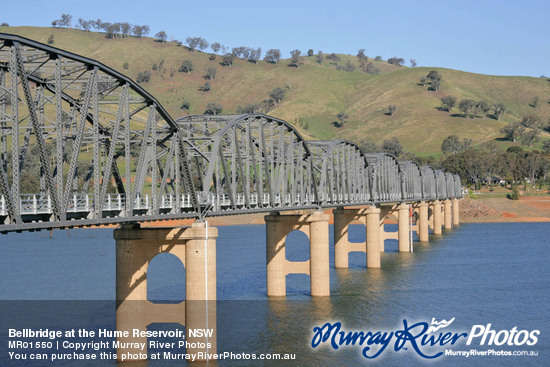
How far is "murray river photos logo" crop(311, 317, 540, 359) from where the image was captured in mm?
45969

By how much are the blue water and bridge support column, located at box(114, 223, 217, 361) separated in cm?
229

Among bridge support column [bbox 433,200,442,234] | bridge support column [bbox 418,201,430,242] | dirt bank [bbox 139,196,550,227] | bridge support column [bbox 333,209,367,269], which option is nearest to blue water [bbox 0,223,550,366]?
bridge support column [bbox 333,209,367,269]

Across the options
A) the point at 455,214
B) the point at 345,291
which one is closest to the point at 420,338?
the point at 345,291

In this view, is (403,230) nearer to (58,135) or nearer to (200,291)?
(200,291)

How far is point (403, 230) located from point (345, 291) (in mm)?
42138

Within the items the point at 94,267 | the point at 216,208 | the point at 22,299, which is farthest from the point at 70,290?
the point at 216,208

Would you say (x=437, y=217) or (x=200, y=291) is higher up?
(x=200, y=291)

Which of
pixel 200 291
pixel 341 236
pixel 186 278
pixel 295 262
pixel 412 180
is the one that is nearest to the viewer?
pixel 200 291

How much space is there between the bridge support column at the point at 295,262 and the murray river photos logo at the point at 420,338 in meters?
11.5

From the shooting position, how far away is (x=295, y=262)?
6412 cm

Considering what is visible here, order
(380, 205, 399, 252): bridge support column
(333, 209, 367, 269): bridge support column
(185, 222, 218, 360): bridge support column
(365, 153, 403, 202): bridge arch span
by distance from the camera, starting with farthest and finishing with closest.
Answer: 1. (380, 205, 399, 252): bridge support column
2. (365, 153, 403, 202): bridge arch span
3. (333, 209, 367, 269): bridge support column
4. (185, 222, 218, 360): bridge support column

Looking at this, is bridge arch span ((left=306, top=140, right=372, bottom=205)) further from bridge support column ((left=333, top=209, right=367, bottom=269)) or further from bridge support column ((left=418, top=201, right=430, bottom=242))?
bridge support column ((left=418, top=201, right=430, bottom=242))

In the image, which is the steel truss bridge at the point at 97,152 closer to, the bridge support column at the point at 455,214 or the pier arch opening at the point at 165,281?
the pier arch opening at the point at 165,281

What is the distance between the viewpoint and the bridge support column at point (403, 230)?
106m
